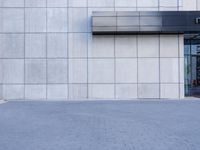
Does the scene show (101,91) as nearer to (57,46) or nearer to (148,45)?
(57,46)

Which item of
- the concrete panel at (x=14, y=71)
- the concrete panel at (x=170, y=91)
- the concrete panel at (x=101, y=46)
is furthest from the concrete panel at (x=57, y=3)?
the concrete panel at (x=170, y=91)

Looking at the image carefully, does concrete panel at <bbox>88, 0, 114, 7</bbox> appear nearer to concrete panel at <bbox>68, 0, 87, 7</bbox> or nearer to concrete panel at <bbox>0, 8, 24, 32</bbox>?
concrete panel at <bbox>68, 0, 87, 7</bbox>

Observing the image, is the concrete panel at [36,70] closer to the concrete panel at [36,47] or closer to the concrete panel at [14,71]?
the concrete panel at [36,47]

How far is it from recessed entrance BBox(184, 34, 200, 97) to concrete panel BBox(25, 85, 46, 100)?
10.7m

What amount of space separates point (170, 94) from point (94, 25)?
677cm

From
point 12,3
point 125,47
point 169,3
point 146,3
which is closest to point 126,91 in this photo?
point 125,47

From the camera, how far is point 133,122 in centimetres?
1189

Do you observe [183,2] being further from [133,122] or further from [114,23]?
[133,122]

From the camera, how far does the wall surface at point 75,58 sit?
2198 centimetres

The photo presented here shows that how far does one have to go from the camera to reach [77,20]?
22141 millimetres

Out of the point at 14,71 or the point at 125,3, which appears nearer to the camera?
the point at 14,71

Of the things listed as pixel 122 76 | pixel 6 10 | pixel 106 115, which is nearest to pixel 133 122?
pixel 106 115

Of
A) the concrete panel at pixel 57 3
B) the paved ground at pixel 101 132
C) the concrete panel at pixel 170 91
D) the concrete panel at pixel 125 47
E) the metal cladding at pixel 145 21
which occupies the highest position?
the concrete panel at pixel 57 3

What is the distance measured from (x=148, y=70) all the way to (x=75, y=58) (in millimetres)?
4889
